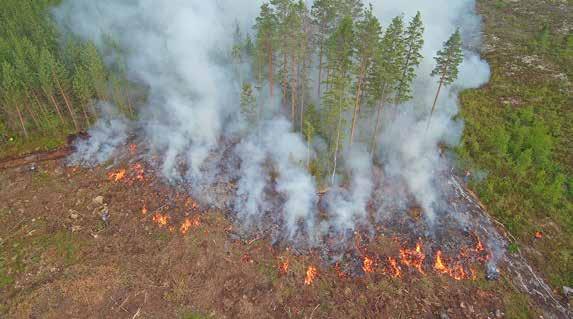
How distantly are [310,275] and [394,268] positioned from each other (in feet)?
17.3

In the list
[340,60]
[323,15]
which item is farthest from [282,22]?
[340,60]

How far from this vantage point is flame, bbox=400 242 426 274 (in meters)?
20.7

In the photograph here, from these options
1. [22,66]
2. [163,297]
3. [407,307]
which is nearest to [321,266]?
[407,307]

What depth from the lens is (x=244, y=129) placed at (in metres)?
29.0

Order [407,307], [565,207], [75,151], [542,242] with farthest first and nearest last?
[75,151] < [565,207] < [542,242] < [407,307]

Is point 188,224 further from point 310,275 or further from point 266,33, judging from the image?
point 266,33

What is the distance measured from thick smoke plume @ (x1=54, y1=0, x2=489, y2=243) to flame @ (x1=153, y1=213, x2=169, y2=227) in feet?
10.1

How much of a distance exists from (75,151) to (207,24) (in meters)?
17.1

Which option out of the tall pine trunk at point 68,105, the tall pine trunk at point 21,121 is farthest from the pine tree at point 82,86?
the tall pine trunk at point 21,121

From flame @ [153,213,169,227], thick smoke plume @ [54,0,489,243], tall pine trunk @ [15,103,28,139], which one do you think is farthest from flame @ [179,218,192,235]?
tall pine trunk @ [15,103,28,139]

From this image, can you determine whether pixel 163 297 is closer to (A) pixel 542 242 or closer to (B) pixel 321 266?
(B) pixel 321 266

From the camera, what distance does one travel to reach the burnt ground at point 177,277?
19.0m

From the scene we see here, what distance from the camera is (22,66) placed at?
29125 mm

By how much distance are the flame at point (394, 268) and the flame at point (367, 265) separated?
3.81 ft
